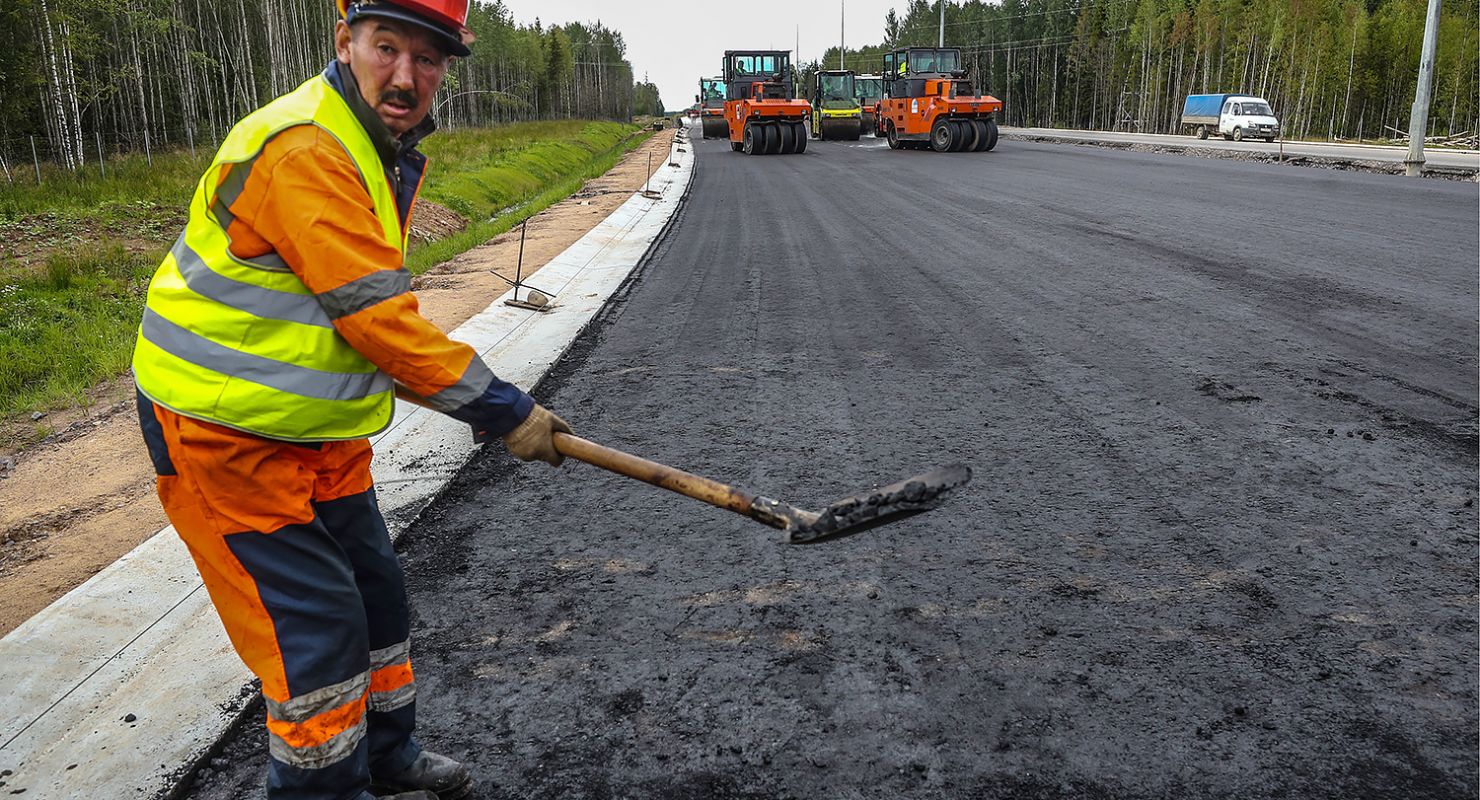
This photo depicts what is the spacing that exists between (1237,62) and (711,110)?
142ft

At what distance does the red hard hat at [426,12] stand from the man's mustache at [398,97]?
0.46 ft

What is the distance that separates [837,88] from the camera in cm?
3872

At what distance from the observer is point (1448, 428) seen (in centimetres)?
482

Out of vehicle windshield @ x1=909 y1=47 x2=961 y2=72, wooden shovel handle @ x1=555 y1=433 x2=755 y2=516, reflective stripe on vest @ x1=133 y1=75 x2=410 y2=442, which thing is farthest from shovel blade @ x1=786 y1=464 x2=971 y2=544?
vehicle windshield @ x1=909 y1=47 x2=961 y2=72

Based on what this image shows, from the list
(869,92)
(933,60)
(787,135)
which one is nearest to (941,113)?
(787,135)

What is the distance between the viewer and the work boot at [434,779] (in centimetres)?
237

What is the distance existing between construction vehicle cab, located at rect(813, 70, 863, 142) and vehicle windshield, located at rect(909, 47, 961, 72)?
5.55 m

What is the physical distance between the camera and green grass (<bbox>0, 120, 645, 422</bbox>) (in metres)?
7.57

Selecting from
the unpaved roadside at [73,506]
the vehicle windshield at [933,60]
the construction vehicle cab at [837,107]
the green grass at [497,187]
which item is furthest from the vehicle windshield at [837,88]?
the unpaved roadside at [73,506]

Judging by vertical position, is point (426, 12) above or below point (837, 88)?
below

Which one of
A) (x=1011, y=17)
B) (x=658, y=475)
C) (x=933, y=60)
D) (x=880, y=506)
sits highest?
(x=1011, y=17)

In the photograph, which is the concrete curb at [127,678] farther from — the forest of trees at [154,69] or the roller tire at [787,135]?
the roller tire at [787,135]

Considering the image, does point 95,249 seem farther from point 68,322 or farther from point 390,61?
point 390,61

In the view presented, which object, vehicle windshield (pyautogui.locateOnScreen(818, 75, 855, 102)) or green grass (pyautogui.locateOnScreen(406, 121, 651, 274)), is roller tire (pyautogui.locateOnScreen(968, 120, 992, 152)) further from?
vehicle windshield (pyautogui.locateOnScreen(818, 75, 855, 102))
